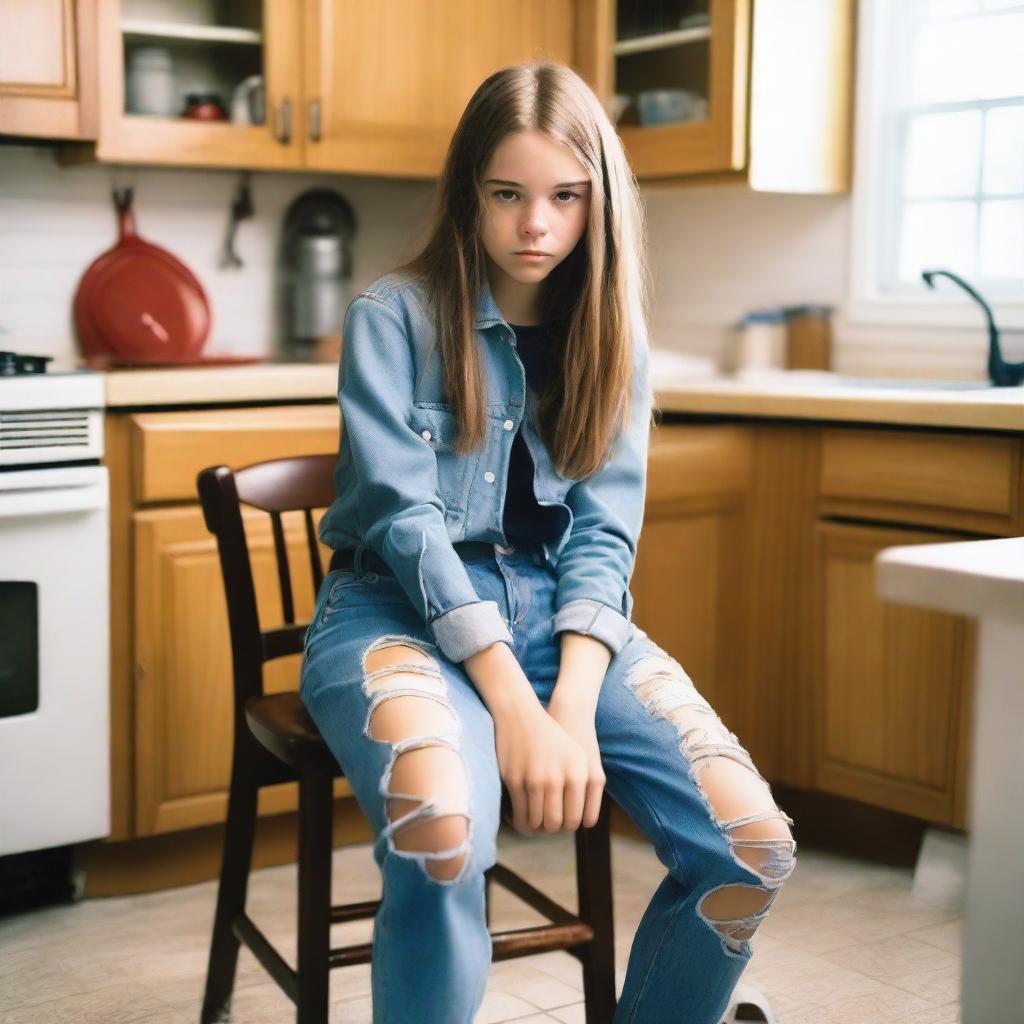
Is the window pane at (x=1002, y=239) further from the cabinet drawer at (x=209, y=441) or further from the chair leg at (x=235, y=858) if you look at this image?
the chair leg at (x=235, y=858)

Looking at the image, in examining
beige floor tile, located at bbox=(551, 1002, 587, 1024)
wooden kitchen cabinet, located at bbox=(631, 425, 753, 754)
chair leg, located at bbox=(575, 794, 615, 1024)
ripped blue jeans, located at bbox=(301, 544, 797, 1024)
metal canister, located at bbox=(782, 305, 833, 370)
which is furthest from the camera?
metal canister, located at bbox=(782, 305, 833, 370)

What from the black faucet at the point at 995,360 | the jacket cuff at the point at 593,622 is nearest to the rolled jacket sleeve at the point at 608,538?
the jacket cuff at the point at 593,622

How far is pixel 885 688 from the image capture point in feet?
8.37

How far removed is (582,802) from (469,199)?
0.69 metres

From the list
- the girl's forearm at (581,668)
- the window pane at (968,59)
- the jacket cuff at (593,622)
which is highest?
the window pane at (968,59)

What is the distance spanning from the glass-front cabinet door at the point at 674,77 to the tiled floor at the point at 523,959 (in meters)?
1.38

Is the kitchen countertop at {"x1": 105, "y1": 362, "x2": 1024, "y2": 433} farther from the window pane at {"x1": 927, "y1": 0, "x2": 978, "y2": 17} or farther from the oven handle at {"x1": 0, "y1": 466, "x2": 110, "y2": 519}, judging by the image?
the window pane at {"x1": 927, "y1": 0, "x2": 978, "y2": 17}

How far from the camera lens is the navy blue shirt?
174 centimetres

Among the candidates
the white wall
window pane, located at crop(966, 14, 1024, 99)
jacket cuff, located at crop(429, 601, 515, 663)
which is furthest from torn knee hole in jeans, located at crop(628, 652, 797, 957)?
window pane, located at crop(966, 14, 1024, 99)

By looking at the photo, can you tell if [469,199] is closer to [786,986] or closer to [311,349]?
[786,986]

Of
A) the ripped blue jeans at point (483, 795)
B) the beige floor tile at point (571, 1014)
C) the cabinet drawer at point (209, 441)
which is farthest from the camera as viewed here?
the cabinet drawer at point (209, 441)

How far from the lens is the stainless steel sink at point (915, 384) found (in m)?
2.79

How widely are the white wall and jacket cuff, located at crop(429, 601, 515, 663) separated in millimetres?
1644

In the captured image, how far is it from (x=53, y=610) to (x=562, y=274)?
109cm
